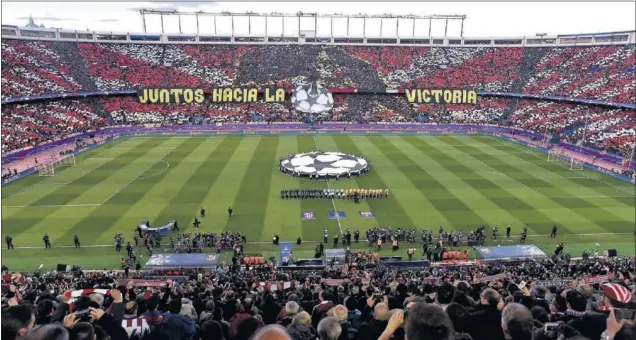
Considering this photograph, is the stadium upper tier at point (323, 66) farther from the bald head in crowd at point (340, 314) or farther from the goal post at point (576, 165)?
the bald head in crowd at point (340, 314)

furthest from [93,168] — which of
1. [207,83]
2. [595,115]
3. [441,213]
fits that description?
[595,115]

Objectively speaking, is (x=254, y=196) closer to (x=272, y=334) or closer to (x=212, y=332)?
(x=212, y=332)

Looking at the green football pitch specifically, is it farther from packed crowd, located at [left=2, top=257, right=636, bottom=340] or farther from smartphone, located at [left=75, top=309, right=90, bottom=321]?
smartphone, located at [left=75, top=309, right=90, bottom=321]

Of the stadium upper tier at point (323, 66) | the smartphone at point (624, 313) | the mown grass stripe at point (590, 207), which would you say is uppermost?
the stadium upper tier at point (323, 66)

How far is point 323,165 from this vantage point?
4438 cm

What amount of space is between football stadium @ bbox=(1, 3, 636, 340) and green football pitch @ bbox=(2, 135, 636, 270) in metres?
0.25

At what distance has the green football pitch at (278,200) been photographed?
96.1 ft

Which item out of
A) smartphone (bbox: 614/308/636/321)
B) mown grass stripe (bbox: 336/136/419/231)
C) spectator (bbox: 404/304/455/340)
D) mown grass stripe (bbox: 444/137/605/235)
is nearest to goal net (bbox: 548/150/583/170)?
mown grass stripe (bbox: 444/137/605/235)

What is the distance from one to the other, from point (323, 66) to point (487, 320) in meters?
83.5

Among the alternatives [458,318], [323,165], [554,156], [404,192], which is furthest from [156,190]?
[554,156]

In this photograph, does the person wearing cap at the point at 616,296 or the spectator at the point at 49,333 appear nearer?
the spectator at the point at 49,333

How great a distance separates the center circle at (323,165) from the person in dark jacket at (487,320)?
34.3 m

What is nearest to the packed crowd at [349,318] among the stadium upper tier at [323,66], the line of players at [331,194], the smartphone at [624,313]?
the smartphone at [624,313]

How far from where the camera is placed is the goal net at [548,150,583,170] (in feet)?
153
